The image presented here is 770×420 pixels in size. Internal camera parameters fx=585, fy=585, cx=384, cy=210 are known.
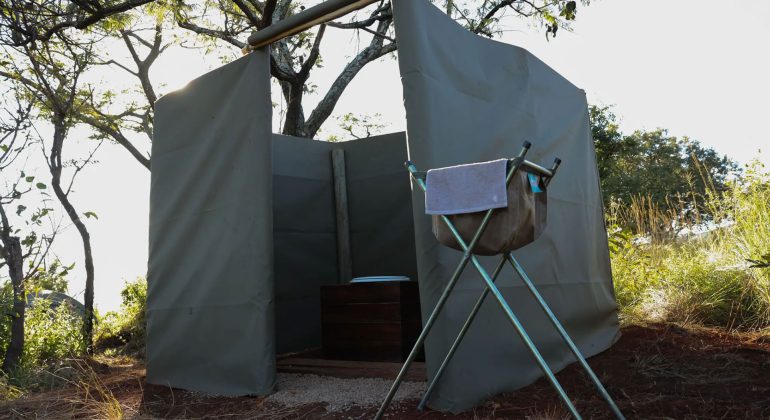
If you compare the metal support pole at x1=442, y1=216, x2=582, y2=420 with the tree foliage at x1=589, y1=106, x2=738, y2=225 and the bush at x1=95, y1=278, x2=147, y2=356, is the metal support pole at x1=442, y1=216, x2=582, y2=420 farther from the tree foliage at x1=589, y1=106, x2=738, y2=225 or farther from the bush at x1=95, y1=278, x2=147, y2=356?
the tree foliage at x1=589, y1=106, x2=738, y2=225

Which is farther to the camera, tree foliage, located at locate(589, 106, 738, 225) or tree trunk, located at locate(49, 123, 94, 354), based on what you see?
tree foliage, located at locate(589, 106, 738, 225)

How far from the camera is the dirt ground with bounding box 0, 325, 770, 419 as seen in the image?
→ 2592mm

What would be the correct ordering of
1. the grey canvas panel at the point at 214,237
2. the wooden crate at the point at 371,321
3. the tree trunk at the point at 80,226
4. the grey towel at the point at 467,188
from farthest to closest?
the tree trunk at the point at 80,226
the wooden crate at the point at 371,321
the grey canvas panel at the point at 214,237
the grey towel at the point at 467,188

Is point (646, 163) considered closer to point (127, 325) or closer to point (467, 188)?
point (127, 325)

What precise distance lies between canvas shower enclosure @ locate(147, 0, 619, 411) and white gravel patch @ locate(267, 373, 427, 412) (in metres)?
0.17

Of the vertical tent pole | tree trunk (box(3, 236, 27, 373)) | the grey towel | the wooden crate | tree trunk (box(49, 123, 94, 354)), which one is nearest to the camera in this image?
the grey towel

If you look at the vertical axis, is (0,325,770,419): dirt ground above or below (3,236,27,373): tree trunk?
below

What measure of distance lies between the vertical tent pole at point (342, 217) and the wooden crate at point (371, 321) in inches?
32.9

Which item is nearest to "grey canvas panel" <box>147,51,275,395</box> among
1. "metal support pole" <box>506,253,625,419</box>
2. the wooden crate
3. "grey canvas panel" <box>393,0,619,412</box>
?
the wooden crate

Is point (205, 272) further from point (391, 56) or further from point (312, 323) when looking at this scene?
point (391, 56)

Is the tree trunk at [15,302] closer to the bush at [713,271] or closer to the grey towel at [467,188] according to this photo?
the grey towel at [467,188]

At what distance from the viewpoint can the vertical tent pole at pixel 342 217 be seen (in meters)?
4.92

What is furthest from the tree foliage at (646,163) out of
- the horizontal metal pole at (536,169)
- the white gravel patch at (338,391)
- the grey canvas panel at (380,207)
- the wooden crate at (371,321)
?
the horizontal metal pole at (536,169)

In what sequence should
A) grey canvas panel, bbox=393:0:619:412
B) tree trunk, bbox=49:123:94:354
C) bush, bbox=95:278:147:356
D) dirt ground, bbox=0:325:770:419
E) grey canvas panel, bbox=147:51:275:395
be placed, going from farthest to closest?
bush, bbox=95:278:147:356 < tree trunk, bbox=49:123:94:354 < grey canvas panel, bbox=147:51:275:395 < grey canvas panel, bbox=393:0:619:412 < dirt ground, bbox=0:325:770:419
